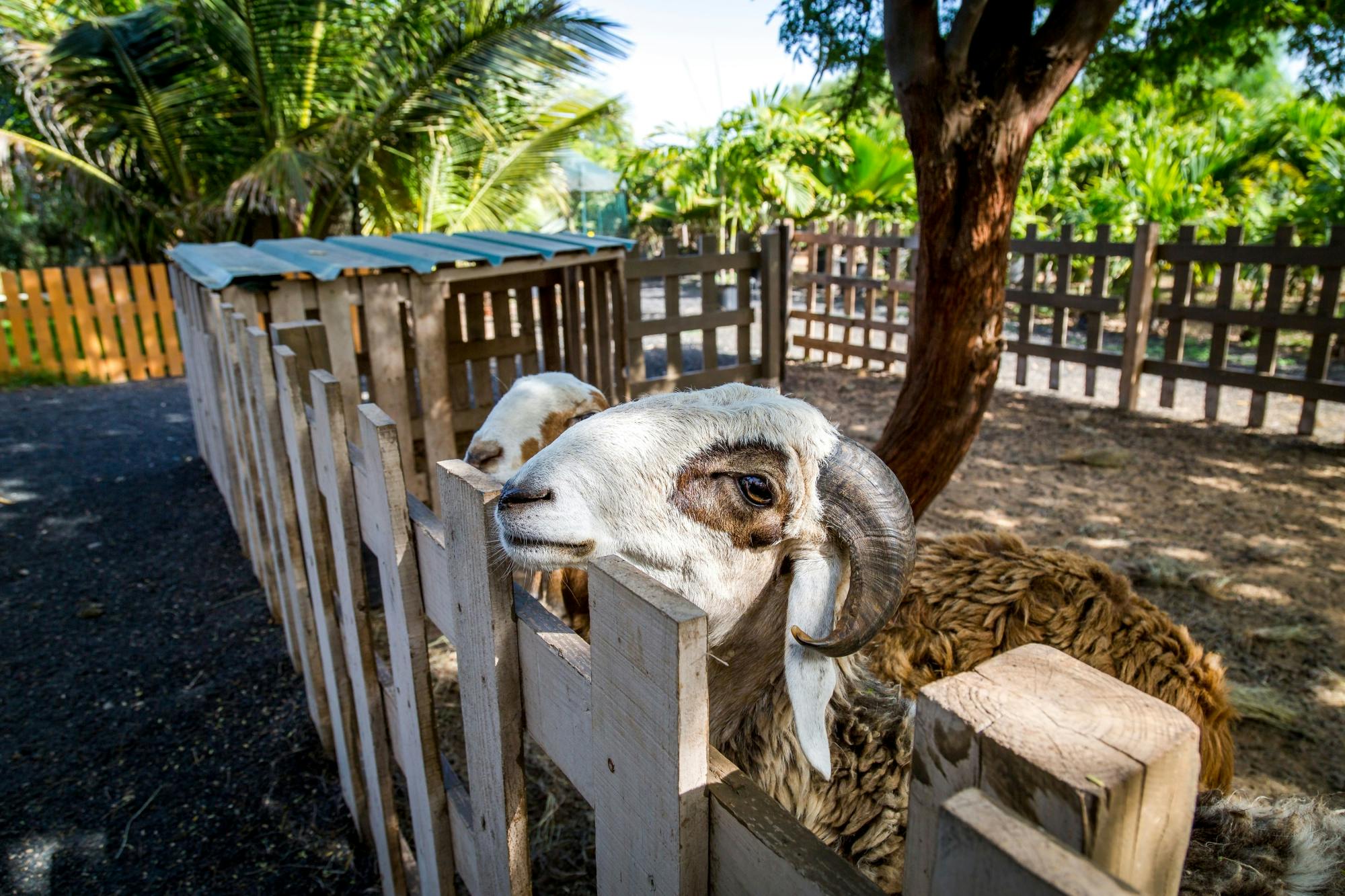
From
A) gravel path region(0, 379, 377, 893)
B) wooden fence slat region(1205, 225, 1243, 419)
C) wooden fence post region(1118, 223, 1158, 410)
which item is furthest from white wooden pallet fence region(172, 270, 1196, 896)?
wooden fence slat region(1205, 225, 1243, 419)

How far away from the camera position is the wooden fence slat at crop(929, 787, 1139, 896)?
23.5 inches

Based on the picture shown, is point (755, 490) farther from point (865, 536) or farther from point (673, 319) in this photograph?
point (673, 319)

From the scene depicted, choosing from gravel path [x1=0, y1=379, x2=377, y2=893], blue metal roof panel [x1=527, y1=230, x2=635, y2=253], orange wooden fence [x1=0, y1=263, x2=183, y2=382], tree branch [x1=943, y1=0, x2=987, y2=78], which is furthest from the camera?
orange wooden fence [x1=0, y1=263, x2=183, y2=382]

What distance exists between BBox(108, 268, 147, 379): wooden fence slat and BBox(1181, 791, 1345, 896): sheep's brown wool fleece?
43.4 feet

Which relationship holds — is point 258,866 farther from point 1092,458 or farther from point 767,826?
point 1092,458

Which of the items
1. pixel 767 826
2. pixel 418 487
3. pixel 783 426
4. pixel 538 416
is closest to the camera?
pixel 767 826

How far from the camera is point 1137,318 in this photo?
8766 millimetres

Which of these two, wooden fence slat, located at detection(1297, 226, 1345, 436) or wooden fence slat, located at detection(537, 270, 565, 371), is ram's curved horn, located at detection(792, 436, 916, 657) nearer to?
wooden fence slat, located at detection(537, 270, 565, 371)

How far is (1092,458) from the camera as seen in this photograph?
734cm

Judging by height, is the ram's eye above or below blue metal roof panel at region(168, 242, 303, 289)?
below

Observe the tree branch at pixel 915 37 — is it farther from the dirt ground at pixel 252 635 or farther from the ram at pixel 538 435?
the dirt ground at pixel 252 635

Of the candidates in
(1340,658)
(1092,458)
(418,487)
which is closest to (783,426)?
(418,487)

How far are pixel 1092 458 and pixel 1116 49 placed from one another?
A: 335 centimetres

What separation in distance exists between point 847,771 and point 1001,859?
140 cm
